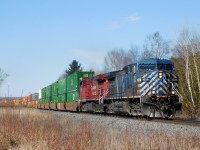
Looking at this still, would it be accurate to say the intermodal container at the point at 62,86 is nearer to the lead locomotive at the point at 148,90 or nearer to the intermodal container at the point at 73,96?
the intermodal container at the point at 73,96

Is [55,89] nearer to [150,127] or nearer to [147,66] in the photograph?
[147,66]

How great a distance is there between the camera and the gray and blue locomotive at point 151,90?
55.7ft

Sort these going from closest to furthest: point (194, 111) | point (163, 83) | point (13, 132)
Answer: point (13, 132)
point (163, 83)
point (194, 111)

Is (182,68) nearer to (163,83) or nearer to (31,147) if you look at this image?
(163,83)

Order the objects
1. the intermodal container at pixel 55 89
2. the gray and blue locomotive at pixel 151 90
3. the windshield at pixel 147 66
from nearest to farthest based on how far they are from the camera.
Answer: the gray and blue locomotive at pixel 151 90 < the windshield at pixel 147 66 < the intermodal container at pixel 55 89

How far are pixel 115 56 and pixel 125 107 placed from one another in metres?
54.7

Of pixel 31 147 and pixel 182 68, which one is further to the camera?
pixel 182 68

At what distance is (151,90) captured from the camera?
17.3 m

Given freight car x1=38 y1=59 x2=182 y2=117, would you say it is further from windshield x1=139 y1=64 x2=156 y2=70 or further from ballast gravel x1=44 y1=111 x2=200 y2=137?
ballast gravel x1=44 y1=111 x2=200 y2=137

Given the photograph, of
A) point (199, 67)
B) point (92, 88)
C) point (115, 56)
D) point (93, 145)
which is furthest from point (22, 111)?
point (115, 56)

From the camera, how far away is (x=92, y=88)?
26.4m

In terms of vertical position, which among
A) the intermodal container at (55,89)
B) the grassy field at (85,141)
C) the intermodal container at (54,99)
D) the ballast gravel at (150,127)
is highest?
the intermodal container at (55,89)

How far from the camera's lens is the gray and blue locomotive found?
16984mm

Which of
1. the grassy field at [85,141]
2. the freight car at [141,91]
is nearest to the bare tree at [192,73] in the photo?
the freight car at [141,91]
